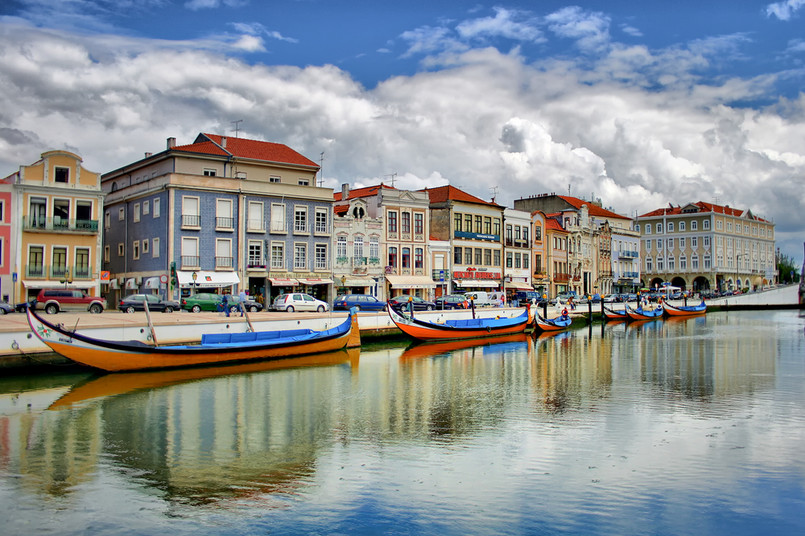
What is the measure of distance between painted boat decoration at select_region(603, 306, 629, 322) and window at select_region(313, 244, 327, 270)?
1093 inches

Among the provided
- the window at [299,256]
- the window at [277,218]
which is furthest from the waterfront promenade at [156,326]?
the window at [277,218]

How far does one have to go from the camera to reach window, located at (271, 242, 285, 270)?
51250 millimetres

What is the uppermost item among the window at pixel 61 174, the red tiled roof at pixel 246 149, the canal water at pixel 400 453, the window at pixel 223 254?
the red tiled roof at pixel 246 149

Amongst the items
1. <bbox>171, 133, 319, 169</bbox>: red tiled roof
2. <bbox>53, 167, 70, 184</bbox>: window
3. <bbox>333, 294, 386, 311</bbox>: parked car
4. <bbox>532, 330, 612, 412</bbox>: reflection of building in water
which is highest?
<bbox>171, 133, 319, 169</bbox>: red tiled roof

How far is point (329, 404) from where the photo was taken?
20703 mm

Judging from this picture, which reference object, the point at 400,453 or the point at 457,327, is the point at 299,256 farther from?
the point at 400,453

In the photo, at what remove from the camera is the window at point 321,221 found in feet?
177

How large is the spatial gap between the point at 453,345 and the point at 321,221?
18341 millimetres

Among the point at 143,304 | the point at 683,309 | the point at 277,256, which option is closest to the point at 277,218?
the point at 277,256

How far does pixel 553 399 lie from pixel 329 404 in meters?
7.10

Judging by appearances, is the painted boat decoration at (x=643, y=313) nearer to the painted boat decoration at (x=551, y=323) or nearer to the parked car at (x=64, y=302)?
the painted boat decoration at (x=551, y=323)

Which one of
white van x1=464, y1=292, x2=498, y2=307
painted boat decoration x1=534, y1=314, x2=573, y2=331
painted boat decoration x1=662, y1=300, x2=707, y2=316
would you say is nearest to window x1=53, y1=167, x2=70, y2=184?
white van x1=464, y1=292, x2=498, y2=307

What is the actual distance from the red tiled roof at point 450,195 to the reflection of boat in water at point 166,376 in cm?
3410

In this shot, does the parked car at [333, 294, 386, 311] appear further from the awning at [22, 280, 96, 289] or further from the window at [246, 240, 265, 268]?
the awning at [22, 280, 96, 289]
